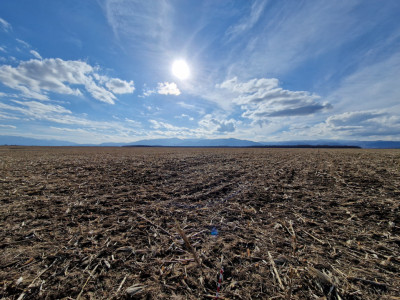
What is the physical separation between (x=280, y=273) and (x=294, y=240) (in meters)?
1.11

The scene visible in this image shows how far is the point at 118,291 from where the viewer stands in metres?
2.25

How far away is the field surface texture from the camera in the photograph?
7.59 feet

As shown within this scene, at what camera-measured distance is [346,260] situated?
2.80 m

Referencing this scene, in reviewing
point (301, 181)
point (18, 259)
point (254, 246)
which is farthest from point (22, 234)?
point (301, 181)

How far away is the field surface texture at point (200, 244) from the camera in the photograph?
2.31m

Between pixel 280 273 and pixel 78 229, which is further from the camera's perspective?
pixel 78 229

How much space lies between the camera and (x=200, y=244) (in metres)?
3.37

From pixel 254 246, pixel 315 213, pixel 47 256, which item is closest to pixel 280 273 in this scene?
pixel 254 246

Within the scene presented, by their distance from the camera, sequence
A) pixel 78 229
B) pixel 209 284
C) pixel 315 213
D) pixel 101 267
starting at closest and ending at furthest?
pixel 209 284
pixel 101 267
pixel 78 229
pixel 315 213

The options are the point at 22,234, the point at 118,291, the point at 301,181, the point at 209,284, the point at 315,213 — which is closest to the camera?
the point at 118,291

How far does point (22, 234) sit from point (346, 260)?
6.55 meters

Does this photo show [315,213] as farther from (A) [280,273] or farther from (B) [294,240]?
(A) [280,273]

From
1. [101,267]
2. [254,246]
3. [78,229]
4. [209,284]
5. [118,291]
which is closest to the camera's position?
[118,291]

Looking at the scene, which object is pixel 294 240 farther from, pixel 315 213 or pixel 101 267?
pixel 101 267
